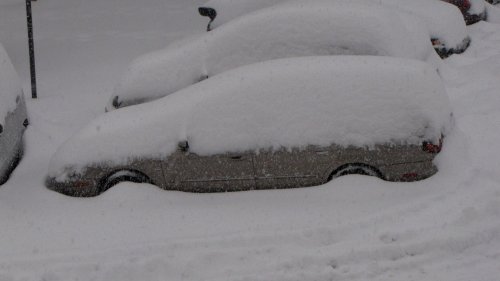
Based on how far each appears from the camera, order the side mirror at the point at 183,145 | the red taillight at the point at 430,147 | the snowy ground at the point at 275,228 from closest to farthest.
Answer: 1. the snowy ground at the point at 275,228
2. the red taillight at the point at 430,147
3. the side mirror at the point at 183,145

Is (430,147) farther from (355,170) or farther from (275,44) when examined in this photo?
(275,44)

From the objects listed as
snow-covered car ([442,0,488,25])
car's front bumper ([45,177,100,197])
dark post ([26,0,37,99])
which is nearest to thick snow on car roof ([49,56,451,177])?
car's front bumper ([45,177,100,197])

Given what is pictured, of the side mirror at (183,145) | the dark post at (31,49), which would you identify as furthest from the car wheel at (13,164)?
the dark post at (31,49)

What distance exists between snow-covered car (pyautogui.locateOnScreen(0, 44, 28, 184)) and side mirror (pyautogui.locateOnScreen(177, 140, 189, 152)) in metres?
2.13

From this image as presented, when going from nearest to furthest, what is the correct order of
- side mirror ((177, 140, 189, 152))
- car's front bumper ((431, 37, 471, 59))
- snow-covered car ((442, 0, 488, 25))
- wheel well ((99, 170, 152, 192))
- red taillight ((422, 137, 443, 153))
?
red taillight ((422, 137, 443, 153))
side mirror ((177, 140, 189, 152))
wheel well ((99, 170, 152, 192))
car's front bumper ((431, 37, 471, 59))
snow-covered car ((442, 0, 488, 25))

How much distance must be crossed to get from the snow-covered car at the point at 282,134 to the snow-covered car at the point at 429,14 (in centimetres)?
435

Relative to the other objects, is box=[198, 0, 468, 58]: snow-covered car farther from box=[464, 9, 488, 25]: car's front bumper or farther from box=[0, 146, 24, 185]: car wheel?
box=[0, 146, 24, 185]: car wheel

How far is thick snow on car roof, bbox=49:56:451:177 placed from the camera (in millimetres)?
6648

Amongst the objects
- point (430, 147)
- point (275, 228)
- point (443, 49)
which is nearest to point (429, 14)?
point (443, 49)

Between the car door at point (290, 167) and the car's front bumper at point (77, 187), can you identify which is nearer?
the car door at point (290, 167)

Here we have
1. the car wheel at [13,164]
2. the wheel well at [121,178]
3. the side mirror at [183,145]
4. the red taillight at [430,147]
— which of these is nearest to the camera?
the red taillight at [430,147]

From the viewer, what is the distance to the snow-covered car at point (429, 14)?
1117cm

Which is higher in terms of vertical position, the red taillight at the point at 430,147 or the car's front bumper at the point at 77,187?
the red taillight at the point at 430,147

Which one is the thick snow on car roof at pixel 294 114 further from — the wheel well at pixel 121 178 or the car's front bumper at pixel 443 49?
the car's front bumper at pixel 443 49
